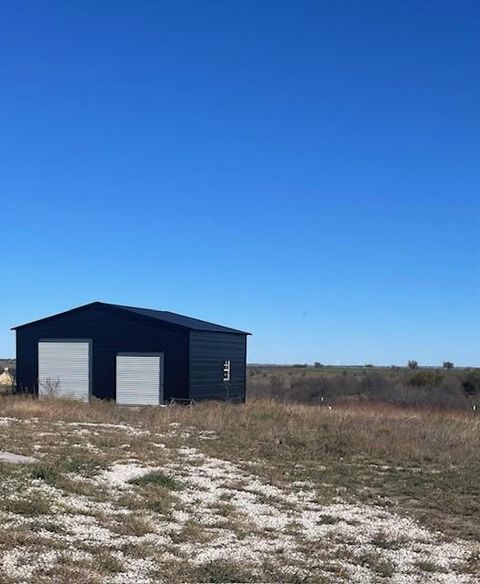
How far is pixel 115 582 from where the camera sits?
556 cm

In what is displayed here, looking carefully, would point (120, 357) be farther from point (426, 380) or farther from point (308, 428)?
point (426, 380)

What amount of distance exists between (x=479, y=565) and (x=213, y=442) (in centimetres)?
971

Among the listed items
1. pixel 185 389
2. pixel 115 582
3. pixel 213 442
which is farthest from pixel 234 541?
pixel 185 389

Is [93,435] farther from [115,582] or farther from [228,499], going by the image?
[115,582]

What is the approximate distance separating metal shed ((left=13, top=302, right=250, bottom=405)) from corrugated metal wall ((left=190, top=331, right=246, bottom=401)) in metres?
0.04

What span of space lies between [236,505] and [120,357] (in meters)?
21.6

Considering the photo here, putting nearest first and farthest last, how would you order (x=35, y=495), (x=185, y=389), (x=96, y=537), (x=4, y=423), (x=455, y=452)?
1. (x=96, y=537)
2. (x=35, y=495)
3. (x=455, y=452)
4. (x=4, y=423)
5. (x=185, y=389)

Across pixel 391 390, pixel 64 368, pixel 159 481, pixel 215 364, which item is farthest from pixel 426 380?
pixel 159 481

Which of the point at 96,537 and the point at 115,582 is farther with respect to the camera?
the point at 96,537

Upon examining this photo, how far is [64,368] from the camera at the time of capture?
31047 mm

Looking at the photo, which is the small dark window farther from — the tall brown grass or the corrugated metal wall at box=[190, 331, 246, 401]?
the tall brown grass

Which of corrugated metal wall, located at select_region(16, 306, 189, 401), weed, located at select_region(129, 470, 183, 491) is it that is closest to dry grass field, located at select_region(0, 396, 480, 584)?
weed, located at select_region(129, 470, 183, 491)

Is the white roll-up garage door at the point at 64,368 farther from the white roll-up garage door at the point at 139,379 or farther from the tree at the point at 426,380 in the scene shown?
the tree at the point at 426,380

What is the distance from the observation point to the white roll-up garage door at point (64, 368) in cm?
3069
